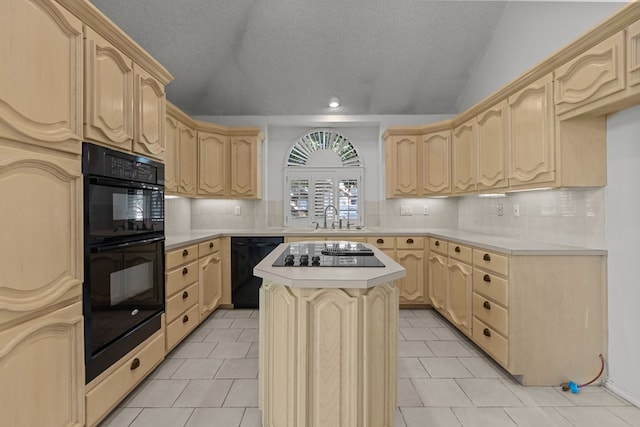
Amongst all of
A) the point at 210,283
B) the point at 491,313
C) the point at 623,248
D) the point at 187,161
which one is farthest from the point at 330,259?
the point at 187,161

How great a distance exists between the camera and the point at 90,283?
1602 mm

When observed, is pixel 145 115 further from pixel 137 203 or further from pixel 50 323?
pixel 50 323

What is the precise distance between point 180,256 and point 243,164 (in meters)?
1.72

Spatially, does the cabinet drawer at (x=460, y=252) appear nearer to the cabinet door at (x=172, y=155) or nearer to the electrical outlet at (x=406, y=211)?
the electrical outlet at (x=406, y=211)

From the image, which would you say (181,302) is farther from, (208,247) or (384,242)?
(384,242)

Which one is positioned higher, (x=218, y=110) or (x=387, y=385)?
(x=218, y=110)

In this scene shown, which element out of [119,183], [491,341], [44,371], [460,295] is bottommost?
[491,341]

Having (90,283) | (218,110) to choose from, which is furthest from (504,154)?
(218,110)

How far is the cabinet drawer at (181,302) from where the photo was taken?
99.3 inches

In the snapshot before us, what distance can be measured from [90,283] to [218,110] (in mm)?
3269

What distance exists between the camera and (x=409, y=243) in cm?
381

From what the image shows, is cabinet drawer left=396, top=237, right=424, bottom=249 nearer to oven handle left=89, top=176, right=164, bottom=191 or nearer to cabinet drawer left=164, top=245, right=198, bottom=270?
cabinet drawer left=164, top=245, right=198, bottom=270

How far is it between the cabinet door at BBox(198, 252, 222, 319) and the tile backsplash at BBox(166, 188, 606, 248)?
68cm

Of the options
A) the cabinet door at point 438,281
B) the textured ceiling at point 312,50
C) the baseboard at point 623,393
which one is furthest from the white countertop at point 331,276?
the textured ceiling at point 312,50
